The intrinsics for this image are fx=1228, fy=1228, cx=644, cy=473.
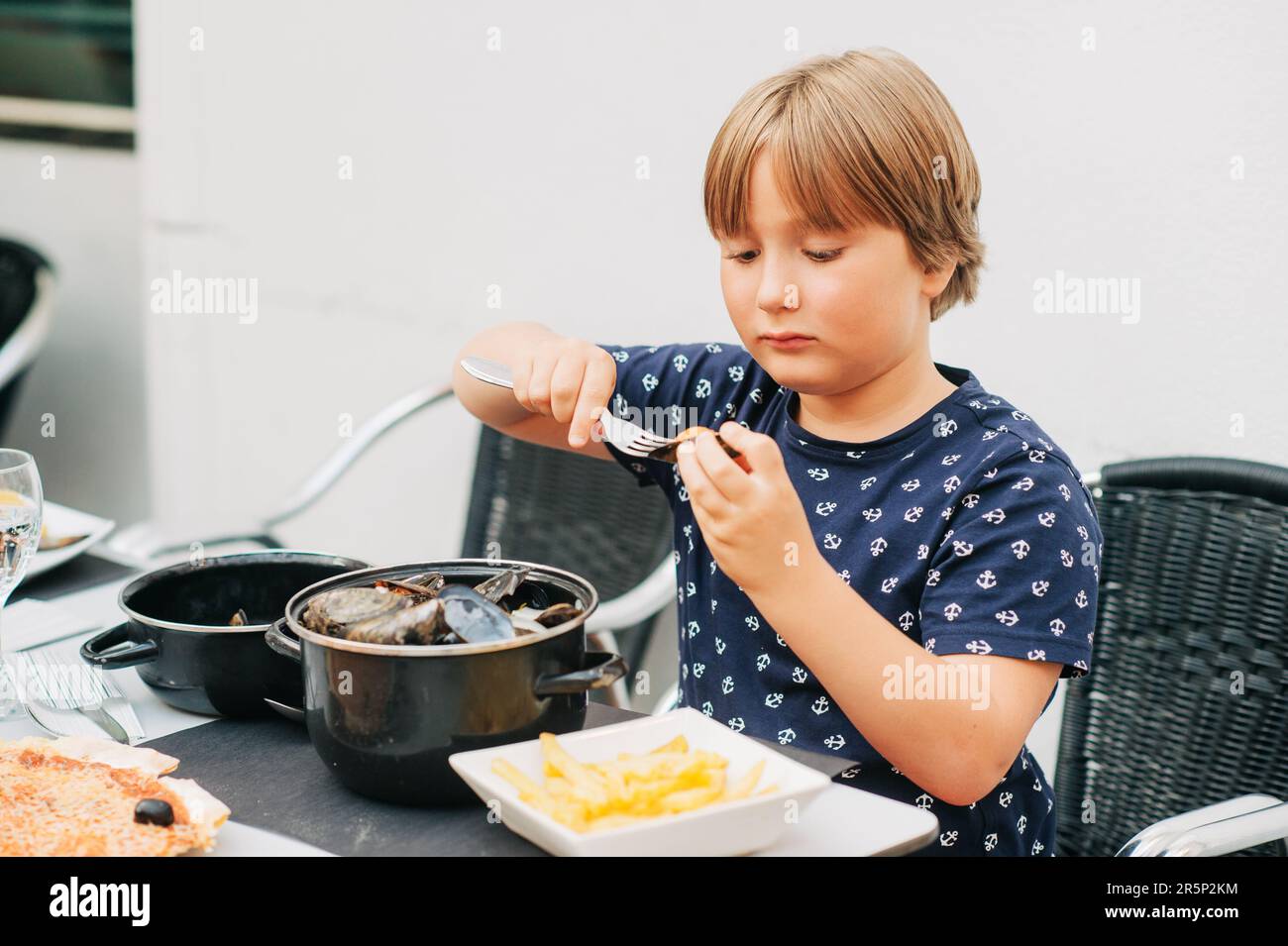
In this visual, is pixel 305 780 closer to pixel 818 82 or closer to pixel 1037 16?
pixel 818 82

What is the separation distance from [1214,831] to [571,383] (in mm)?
737

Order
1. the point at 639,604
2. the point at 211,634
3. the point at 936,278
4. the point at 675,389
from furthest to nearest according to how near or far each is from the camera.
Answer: the point at 639,604
the point at 675,389
the point at 936,278
the point at 211,634

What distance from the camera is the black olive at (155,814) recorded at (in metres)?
0.82

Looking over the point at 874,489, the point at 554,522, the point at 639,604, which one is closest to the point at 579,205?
the point at 554,522

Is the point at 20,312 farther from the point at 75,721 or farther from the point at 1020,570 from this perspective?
the point at 1020,570

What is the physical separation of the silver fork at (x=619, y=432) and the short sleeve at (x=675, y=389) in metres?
0.21

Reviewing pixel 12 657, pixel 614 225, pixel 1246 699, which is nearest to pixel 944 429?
pixel 1246 699

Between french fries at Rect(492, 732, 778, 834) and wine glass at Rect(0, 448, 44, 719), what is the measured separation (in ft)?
1.95

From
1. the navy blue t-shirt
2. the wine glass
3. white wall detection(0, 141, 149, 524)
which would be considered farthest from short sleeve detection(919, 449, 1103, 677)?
white wall detection(0, 141, 149, 524)

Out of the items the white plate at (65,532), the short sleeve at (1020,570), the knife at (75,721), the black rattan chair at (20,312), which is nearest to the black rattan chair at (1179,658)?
the short sleeve at (1020,570)

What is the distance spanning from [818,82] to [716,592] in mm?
553

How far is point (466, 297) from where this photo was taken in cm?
272

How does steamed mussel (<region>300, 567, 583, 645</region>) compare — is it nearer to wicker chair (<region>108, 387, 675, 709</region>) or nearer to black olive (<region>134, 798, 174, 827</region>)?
black olive (<region>134, 798, 174, 827</region>)

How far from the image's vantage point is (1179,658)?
4.57 feet
